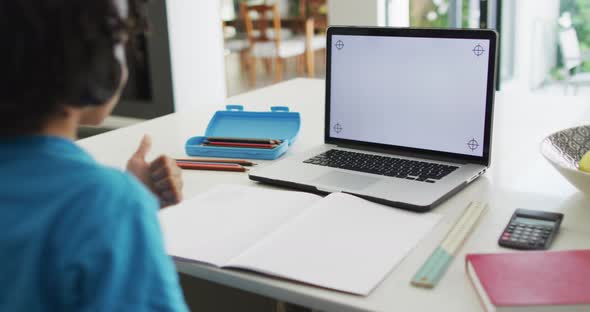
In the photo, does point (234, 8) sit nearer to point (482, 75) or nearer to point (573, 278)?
point (482, 75)

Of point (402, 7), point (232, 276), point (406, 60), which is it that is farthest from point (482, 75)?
point (402, 7)

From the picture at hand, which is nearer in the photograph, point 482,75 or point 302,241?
point 302,241

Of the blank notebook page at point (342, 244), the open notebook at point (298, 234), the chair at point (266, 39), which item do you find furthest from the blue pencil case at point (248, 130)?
the chair at point (266, 39)

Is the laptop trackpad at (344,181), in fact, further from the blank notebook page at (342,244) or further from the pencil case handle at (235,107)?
the pencil case handle at (235,107)

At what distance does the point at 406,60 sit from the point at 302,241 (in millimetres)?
496

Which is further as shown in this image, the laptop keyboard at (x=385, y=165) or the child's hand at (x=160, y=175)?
the laptop keyboard at (x=385, y=165)

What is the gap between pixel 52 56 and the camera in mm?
552

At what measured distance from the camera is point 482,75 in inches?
47.8

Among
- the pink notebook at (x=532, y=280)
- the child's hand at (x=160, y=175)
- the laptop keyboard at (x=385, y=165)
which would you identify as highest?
the child's hand at (x=160, y=175)

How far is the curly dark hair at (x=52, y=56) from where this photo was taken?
1.77 ft

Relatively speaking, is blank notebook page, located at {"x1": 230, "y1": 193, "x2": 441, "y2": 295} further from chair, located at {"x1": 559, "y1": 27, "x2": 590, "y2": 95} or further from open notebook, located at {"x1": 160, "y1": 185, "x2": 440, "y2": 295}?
chair, located at {"x1": 559, "y1": 27, "x2": 590, "y2": 95}

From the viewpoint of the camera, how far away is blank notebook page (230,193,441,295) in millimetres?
871

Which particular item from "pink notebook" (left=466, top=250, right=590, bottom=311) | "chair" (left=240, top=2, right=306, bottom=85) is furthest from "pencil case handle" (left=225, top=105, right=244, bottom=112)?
"chair" (left=240, top=2, right=306, bottom=85)

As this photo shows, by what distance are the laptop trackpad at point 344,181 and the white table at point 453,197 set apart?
5.6 inches
